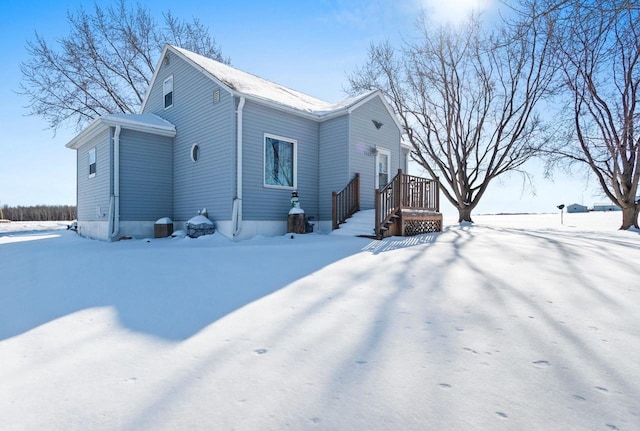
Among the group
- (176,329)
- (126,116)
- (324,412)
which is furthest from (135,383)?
(126,116)

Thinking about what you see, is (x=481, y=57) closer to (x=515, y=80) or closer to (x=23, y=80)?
(x=515, y=80)

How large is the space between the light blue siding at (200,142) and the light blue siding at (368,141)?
3.29 m

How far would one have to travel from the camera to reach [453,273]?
363 cm

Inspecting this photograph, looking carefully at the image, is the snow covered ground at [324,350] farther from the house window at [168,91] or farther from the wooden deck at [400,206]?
the house window at [168,91]

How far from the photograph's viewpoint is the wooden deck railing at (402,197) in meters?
7.44

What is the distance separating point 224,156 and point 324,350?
265 inches

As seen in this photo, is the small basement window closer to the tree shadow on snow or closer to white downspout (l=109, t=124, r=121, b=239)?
white downspout (l=109, t=124, r=121, b=239)

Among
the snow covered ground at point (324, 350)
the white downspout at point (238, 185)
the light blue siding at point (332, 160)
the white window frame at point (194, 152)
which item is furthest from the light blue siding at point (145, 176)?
the snow covered ground at point (324, 350)

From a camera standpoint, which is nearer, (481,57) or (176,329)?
(176,329)

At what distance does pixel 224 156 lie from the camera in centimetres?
775

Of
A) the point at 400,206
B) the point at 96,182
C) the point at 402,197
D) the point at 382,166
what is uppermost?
the point at 382,166

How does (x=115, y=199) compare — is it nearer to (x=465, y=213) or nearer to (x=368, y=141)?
(x=368, y=141)

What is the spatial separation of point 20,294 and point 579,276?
5.76 meters

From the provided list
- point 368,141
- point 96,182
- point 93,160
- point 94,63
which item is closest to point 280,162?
point 368,141
